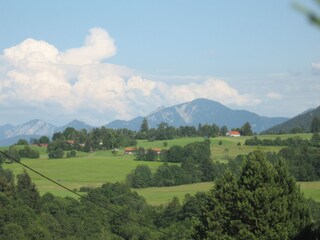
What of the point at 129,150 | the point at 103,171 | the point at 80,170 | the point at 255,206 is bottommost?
the point at 103,171

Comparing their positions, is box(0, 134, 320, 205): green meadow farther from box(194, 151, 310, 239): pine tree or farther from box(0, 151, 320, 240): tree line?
box(194, 151, 310, 239): pine tree

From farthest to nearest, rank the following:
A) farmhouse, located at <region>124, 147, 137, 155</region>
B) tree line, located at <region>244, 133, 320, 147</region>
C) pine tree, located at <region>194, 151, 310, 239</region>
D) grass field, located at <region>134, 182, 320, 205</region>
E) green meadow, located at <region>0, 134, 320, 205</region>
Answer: farmhouse, located at <region>124, 147, 137, 155</region>, tree line, located at <region>244, 133, 320, 147</region>, green meadow, located at <region>0, 134, 320, 205</region>, grass field, located at <region>134, 182, 320, 205</region>, pine tree, located at <region>194, 151, 310, 239</region>

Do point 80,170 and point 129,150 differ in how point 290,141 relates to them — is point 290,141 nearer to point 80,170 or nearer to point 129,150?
point 129,150

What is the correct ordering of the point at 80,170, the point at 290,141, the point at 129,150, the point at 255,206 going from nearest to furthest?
the point at 255,206, the point at 80,170, the point at 290,141, the point at 129,150

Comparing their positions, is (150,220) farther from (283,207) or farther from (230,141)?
(230,141)

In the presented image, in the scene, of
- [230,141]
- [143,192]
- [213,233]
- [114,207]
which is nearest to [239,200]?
[213,233]

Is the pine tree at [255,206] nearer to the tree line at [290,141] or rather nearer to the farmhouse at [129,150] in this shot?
the tree line at [290,141]

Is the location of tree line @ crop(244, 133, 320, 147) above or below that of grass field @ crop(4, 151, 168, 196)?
above

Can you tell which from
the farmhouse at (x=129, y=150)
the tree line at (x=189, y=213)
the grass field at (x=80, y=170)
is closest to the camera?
the tree line at (x=189, y=213)

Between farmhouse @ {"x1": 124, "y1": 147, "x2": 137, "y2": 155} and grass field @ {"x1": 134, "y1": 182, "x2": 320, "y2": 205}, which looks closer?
grass field @ {"x1": 134, "y1": 182, "x2": 320, "y2": 205}

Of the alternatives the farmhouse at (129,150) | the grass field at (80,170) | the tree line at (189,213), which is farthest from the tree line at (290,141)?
the tree line at (189,213)

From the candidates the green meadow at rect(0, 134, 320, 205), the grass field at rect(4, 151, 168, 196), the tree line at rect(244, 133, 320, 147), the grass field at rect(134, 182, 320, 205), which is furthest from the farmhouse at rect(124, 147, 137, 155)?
the grass field at rect(134, 182, 320, 205)

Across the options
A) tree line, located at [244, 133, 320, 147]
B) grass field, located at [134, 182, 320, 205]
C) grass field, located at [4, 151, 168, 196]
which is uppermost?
tree line, located at [244, 133, 320, 147]

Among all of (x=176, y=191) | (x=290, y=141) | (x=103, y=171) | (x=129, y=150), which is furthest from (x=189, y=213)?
(x=129, y=150)
